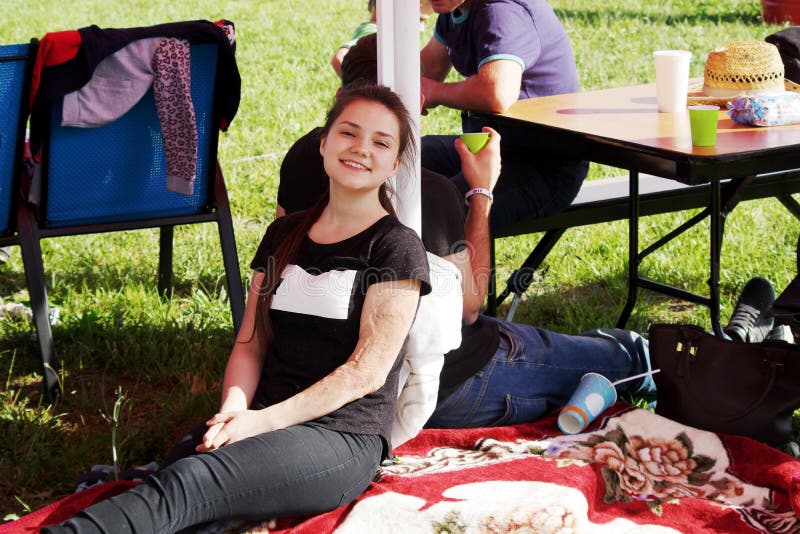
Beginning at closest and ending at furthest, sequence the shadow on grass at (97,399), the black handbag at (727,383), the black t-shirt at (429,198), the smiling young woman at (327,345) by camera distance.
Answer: the smiling young woman at (327,345)
the black t-shirt at (429,198)
the black handbag at (727,383)
the shadow on grass at (97,399)

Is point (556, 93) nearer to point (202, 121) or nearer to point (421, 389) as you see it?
point (202, 121)

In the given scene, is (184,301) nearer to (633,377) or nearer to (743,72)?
(633,377)

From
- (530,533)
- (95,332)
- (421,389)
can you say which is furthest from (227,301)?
(530,533)

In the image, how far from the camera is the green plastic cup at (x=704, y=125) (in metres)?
2.91

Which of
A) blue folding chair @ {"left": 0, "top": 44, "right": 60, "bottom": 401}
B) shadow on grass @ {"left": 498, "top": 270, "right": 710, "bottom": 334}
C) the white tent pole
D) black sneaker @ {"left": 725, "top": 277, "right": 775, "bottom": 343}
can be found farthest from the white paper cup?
blue folding chair @ {"left": 0, "top": 44, "right": 60, "bottom": 401}

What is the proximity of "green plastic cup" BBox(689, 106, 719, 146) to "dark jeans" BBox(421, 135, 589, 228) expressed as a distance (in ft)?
2.66

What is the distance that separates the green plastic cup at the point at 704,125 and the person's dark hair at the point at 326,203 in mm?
789

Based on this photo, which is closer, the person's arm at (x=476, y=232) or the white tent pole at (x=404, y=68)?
the white tent pole at (x=404, y=68)

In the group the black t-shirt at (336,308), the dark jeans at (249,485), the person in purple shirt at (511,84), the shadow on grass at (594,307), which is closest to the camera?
the dark jeans at (249,485)

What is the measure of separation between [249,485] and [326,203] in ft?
2.54

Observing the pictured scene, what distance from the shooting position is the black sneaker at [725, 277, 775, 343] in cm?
362

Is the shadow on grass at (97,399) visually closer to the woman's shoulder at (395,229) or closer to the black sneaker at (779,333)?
the woman's shoulder at (395,229)

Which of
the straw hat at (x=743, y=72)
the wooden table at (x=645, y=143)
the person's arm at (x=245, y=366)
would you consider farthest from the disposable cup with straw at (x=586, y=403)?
the straw hat at (x=743, y=72)

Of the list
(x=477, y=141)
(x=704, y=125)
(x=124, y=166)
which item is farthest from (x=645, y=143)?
(x=124, y=166)
